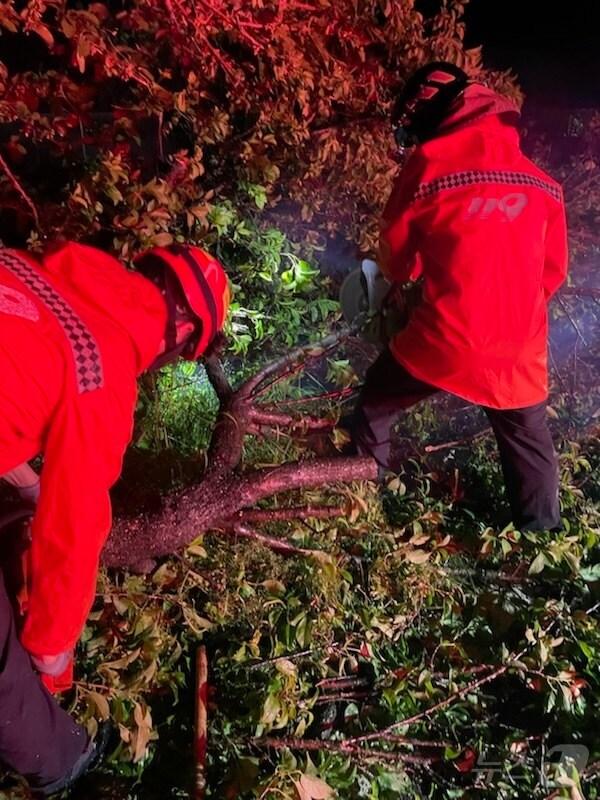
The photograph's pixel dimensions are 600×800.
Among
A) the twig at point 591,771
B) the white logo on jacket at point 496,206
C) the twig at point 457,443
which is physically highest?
the white logo on jacket at point 496,206

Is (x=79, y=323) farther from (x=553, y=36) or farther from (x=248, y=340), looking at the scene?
(x=553, y=36)

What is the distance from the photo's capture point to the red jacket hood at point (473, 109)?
7.84 ft

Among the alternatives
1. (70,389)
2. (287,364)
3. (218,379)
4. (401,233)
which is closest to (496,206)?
(401,233)

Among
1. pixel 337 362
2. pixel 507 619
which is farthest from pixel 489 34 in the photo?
pixel 507 619

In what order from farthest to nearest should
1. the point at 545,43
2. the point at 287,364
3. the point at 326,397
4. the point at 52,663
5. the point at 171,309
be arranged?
the point at 545,43, the point at 326,397, the point at 287,364, the point at 52,663, the point at 171,309

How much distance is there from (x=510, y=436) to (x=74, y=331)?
2142mm

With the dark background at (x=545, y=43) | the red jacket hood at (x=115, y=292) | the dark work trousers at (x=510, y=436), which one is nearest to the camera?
the red jacket hood at (x=115, y=292)

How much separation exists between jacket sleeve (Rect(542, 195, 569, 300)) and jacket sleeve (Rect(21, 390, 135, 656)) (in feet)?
6.66

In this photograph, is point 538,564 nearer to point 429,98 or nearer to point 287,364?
point 287,364

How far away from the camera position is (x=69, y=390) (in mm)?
1469

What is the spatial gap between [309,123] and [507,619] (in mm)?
2892

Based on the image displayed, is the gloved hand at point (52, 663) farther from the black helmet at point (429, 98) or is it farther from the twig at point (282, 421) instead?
the black helmet at point (429, 98)

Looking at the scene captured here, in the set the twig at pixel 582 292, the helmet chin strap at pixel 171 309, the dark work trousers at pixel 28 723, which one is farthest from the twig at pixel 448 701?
the twig at pixel 582 292

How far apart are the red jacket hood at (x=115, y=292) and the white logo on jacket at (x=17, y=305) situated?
0.11 meters
